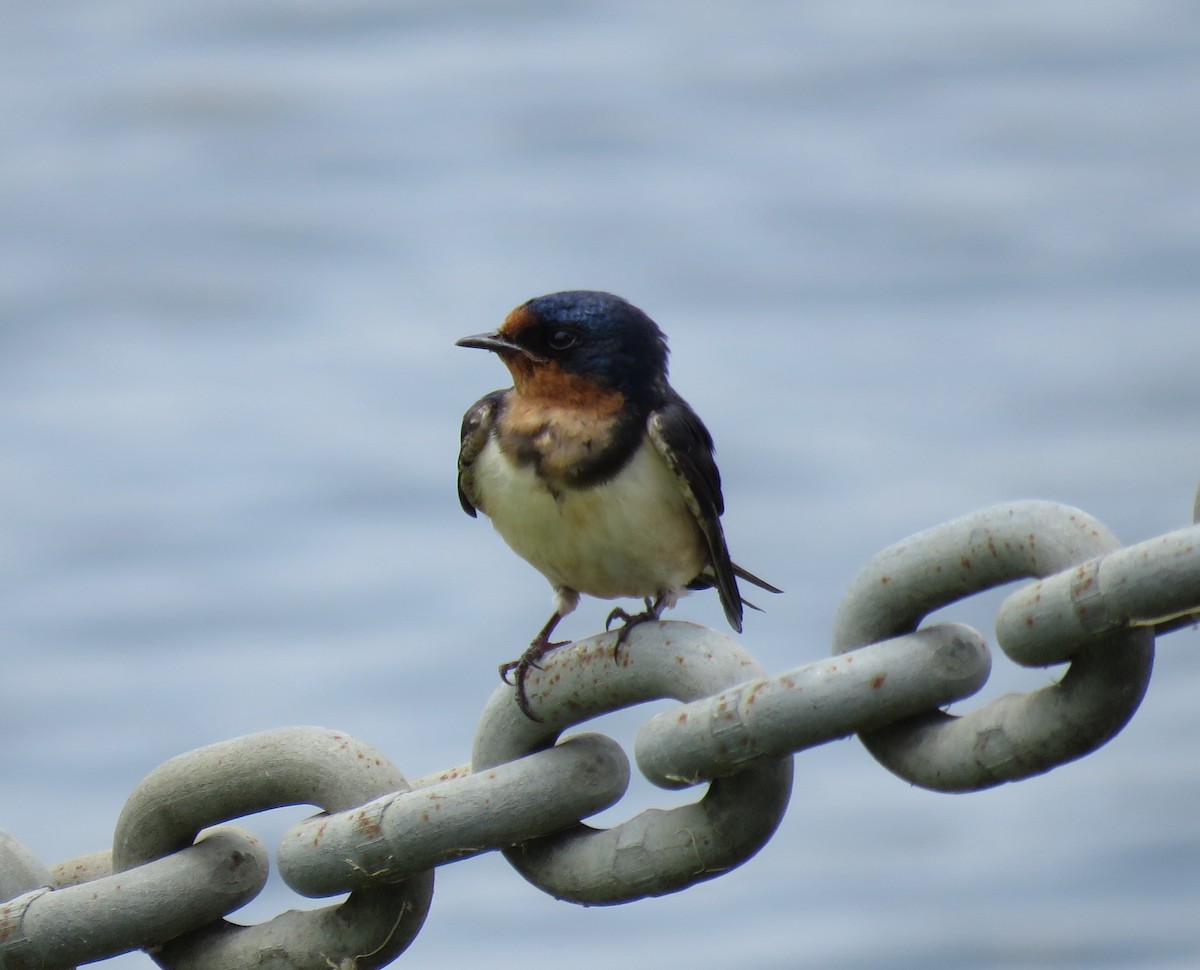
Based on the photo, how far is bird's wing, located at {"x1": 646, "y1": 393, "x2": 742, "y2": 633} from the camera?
229cm

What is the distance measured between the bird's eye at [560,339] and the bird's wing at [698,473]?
0.43ft

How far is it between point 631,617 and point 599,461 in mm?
252

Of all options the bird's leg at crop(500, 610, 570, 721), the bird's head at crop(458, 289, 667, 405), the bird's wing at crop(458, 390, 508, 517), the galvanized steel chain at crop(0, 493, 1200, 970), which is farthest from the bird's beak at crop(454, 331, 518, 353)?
the galvanized steel chain at crop(0, 493, 1200, 970)

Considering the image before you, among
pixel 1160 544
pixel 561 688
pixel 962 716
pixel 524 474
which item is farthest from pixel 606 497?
pixel 1160 544

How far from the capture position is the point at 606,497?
225cm

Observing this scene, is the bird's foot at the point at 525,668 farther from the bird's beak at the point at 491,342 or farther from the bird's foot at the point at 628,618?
the bird's beak at the point at 491,342

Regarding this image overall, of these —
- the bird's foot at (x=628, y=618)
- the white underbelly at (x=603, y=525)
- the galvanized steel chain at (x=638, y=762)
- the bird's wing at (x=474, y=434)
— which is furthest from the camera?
the bird's wing at (x=474, y=434)

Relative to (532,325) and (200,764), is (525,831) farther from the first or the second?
(532,325)

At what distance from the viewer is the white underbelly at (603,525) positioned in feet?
7.39

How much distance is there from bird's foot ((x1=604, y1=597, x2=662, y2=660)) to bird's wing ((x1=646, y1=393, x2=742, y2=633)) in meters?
0.08

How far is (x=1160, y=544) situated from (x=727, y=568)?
1227 mm

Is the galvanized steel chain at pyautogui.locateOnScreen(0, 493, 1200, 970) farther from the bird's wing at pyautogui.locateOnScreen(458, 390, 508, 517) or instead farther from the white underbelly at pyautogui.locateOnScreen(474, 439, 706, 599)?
the bird's wing at pyautogui.locateOnScreen(458, 390, 508, 517)

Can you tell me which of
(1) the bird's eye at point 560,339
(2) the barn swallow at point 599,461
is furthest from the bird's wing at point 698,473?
(1) the bird's eye at point 560,339

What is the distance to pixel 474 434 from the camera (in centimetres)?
241
